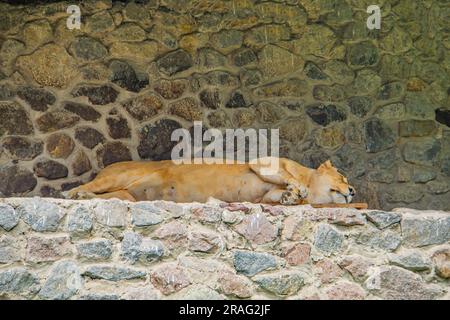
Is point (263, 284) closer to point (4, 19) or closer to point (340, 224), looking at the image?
point (340, 224)

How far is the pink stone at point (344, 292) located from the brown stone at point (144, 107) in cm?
281

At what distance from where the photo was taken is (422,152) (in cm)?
837

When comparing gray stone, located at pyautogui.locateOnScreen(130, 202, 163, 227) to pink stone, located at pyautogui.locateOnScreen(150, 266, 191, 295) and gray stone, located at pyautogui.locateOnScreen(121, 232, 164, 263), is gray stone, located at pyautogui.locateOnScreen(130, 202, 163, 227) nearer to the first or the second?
gray stone, located at pyautogui.locateOnScreen(121, 232, 164, 263)

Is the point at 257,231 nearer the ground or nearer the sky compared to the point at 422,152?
nearer the ground

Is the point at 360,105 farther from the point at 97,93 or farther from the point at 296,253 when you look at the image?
the point at 296,253

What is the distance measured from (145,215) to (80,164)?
204 centimetres

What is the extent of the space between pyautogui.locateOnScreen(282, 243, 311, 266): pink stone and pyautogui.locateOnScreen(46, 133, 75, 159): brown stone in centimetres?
267

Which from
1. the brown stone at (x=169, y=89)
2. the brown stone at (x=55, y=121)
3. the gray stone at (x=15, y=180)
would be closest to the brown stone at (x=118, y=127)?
the brown stone at (x=55, y=121)

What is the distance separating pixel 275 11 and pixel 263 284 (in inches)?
130

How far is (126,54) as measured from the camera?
8.15 metres

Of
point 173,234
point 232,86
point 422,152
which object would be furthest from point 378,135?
point 173,234

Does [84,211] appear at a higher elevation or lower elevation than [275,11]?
lower

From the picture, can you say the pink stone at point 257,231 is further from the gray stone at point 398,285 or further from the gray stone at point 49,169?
the gray stone at point 49,169

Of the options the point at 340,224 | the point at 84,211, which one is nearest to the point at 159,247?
the point at 84,211
